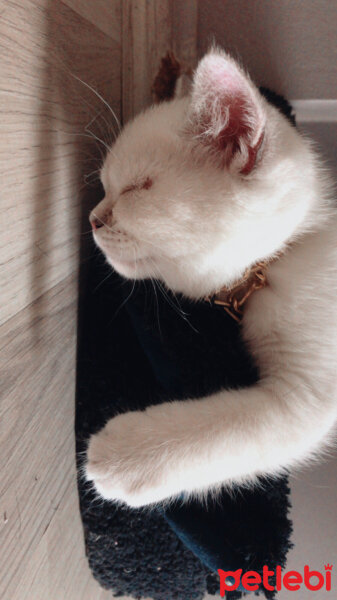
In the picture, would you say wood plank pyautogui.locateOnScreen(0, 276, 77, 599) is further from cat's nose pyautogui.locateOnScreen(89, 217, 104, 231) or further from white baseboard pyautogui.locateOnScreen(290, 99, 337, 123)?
white baseboard pyautogui.locateOnScreen(290, 99, 337, 123)

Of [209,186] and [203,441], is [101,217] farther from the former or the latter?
[203,441]

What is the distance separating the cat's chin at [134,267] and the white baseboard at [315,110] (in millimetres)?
572

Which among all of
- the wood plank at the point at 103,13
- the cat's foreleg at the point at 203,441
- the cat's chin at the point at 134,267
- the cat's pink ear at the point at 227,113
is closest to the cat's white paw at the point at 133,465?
the cat's foreleg at the point at 203,441

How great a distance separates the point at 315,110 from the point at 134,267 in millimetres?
608

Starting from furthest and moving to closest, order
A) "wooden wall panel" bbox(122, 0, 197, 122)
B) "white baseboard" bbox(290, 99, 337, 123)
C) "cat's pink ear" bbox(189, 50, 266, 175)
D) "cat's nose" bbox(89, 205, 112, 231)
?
"white baseboard" bbox(290, 99, 337, 123)
"wooden wall panel" bbox(122, 0, 197, 122)
"cat's nose" bbox(89, 205, 112, 231)
"cat's pink ear" bbox(189, 50, 266, 175)

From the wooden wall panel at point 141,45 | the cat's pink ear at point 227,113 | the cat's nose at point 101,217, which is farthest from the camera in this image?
the wooden wall panel at point 141,45

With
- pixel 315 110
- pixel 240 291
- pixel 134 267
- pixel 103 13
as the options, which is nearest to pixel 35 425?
pixel 134 267

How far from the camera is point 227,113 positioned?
0.52 meters

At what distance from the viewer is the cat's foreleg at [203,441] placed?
1.87ft

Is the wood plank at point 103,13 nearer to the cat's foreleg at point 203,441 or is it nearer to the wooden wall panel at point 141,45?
the wooden wall panel at point 141,45

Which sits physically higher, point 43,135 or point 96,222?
point 43,135

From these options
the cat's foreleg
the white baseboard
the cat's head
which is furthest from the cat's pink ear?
the white baseboard

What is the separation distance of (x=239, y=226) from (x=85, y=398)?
384 mm

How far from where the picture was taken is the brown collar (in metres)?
0.69
